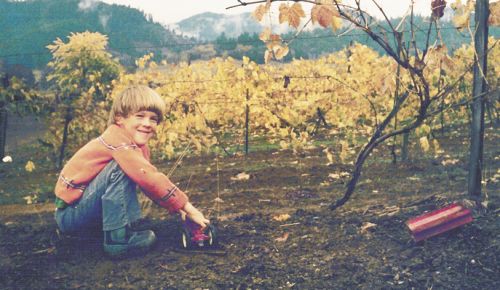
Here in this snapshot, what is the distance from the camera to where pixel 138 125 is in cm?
268

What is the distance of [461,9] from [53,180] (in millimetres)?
4966

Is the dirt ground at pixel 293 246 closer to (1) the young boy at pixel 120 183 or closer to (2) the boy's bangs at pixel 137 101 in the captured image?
(1) the young boy at pixel 120 183

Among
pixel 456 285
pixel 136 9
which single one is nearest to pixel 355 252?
pixel 456 285

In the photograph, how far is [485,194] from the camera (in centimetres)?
316

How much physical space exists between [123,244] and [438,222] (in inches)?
68.9

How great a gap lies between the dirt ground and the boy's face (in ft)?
2.15

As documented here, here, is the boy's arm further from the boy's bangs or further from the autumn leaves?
the autumn leaves

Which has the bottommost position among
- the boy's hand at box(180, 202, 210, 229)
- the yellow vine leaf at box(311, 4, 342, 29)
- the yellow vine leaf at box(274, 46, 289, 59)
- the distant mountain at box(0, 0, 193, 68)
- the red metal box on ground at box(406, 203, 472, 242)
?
the red metal box on ground at box(406, 203, 472, 242)

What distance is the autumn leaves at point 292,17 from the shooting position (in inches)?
78.2

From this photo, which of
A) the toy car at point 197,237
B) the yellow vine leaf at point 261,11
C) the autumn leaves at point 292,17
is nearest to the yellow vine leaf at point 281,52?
the autumn leaves at point 292,17

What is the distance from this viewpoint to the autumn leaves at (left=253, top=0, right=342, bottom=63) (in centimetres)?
199

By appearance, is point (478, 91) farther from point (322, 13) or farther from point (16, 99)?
point (16, 99)

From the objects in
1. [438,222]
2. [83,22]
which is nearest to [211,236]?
[438,222]

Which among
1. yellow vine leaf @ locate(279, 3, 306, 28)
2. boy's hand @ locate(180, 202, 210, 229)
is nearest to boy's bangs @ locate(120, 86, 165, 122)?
boy's hand @ locate(180, 202, 210, 229)
